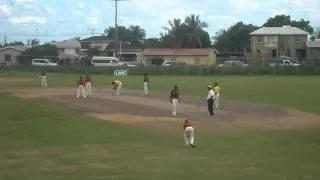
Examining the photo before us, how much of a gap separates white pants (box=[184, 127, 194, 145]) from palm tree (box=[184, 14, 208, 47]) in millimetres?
110755

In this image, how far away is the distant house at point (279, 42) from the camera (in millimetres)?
113000

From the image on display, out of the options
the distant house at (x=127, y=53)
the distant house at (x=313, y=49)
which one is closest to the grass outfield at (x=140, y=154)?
the distant house at (x=313, y=49)

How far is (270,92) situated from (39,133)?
29012 millimetres

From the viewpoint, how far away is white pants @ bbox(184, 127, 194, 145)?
19828mm

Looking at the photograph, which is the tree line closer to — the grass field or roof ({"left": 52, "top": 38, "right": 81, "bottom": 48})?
roof ({"left": 52, "top": 38, "right": 81, "bottom": 48})

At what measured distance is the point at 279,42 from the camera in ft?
374

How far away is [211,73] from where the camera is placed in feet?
274

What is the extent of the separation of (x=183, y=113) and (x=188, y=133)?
39.7ft

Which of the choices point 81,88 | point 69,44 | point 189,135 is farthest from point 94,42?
point 189,135

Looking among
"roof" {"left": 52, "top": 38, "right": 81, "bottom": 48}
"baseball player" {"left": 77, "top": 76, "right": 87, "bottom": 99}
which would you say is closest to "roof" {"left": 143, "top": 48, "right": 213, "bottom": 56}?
"roof" {"left": 52, "top": 38, "right": 81, "bottom": 48}

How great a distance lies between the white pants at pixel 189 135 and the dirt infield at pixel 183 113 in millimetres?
4525

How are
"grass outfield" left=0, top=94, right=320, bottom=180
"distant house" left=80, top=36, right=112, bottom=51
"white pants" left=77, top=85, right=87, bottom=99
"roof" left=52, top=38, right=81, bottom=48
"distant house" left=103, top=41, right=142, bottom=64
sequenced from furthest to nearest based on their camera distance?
"distant house" left=80, top=36, right=112, bottom=51 < "roof" left=52, top=38, right=81, bottom=48 < "distant house" left=103, top=41, right=142, bottom=64 < "white pants" left=77, top=85, right=87, bottom=99 < "grass outfield" left=0, top=94, right=320, bottom=180

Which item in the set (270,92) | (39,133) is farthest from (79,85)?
(39,133)

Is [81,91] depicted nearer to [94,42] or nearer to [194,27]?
[194,27]
